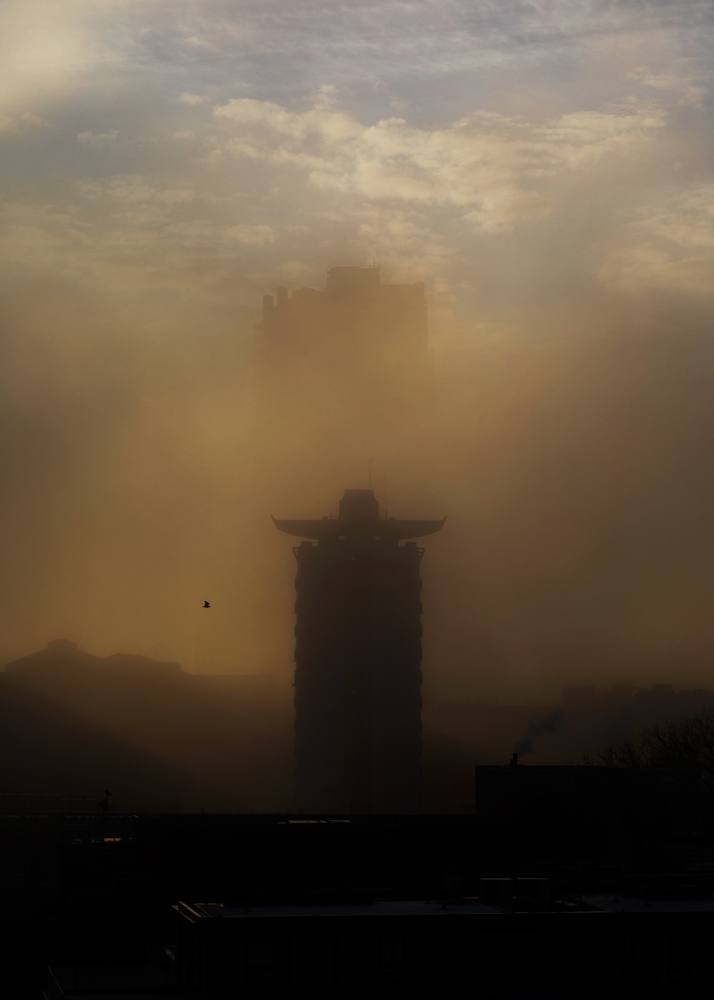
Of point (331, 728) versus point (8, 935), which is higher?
point (331, 728)

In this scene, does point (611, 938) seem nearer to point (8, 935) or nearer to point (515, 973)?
point (515, 973)

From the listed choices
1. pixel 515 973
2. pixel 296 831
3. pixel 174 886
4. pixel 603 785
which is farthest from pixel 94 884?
pixel 515 973

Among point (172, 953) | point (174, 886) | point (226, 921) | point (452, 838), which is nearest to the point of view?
point (226, 921)

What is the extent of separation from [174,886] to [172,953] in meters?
15.6

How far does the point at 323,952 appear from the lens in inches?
1148

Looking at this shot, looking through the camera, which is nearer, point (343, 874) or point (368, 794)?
point (343, 874)

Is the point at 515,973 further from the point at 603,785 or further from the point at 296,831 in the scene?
the point at 603,785

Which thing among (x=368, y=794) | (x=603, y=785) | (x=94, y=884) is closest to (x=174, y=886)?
(x=94, y=884)

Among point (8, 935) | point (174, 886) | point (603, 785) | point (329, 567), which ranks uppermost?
point (329, 567)

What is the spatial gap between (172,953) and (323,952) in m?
13.5

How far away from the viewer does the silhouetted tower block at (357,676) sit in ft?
590

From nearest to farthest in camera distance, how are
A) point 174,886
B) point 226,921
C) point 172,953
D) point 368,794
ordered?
point 226,921 → point 172,953 → point 174,886 → point 368,794

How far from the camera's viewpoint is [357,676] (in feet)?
598

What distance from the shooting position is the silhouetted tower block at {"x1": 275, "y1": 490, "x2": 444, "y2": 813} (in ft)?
590
